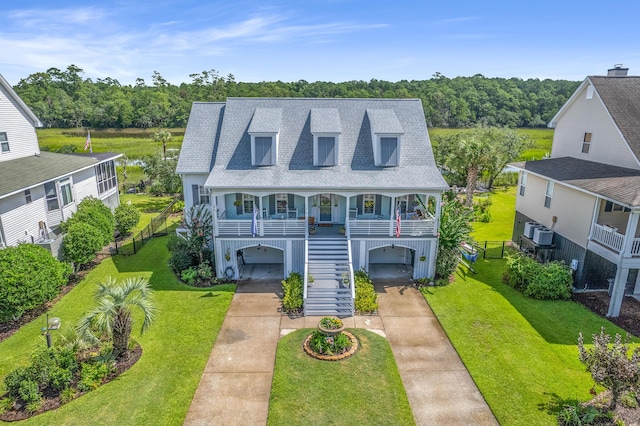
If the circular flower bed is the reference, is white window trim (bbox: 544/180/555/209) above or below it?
above

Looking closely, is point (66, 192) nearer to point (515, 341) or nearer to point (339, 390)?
point (339, 390)

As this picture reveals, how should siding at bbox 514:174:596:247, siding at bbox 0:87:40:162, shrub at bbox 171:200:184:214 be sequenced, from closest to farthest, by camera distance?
siding at bbox 514:174:596:247, siding at bbox 0:87:40:162, shrub at bbox 171:200:184:214

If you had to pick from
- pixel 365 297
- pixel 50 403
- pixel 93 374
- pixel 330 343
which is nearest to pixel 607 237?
pixel 365 297

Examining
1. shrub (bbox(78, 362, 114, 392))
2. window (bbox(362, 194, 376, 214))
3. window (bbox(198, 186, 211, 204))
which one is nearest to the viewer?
shrub (bbox(78, 362, 114, 392))

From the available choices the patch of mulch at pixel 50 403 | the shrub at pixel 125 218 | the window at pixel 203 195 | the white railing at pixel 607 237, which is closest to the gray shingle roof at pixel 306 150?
the window at pixel 203 195

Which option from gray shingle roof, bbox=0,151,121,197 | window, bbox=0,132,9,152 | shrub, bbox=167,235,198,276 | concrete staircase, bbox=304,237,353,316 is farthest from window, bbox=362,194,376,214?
window, bbox=0,132,9,152

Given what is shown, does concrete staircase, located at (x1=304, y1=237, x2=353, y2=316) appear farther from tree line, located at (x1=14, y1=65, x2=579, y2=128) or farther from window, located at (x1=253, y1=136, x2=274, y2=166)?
tree line, located at (x1=14, y1=65, x2=579, y2=128)

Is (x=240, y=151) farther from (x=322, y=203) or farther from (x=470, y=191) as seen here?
(x=470, y=191)
